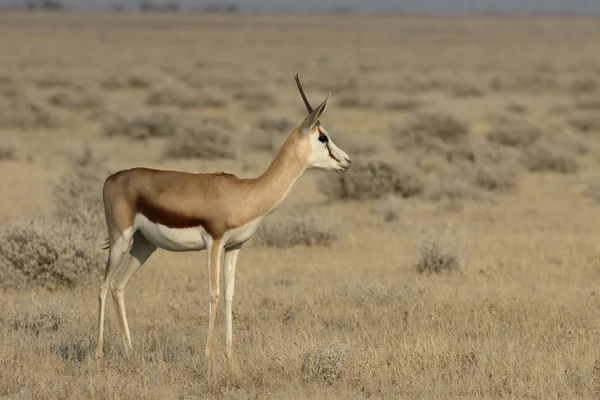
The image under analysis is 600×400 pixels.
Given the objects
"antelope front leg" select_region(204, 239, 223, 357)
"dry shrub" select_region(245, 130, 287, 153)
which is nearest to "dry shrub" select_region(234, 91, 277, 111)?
"dry shrub" select_region(245, 130, 287, 153)

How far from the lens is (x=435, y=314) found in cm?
945

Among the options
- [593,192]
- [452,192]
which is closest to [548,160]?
[593,192]

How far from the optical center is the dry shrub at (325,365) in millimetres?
7316

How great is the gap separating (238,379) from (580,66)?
53.7 meters

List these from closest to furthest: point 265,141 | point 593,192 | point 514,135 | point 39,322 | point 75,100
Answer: point 39,322
point 593,192
point 265,141
point 514,135
point 75,100

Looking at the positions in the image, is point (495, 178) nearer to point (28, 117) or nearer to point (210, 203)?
point (210, 203)

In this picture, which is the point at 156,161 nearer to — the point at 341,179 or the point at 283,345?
the point at 341,179

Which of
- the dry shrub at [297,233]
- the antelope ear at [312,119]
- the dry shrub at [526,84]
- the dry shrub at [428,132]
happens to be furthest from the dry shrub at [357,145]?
the dry shrub at [526,84]

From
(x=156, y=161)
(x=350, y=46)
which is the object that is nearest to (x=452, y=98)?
(x=156, y=161)

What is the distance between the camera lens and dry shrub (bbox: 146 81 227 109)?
109 ft

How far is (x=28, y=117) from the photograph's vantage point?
26844 mm

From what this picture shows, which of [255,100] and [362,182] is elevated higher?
[362,182]

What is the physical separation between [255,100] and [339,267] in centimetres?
2328

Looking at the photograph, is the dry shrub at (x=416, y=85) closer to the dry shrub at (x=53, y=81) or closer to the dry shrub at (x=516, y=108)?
the dry shrub at (x=516, y=108)
